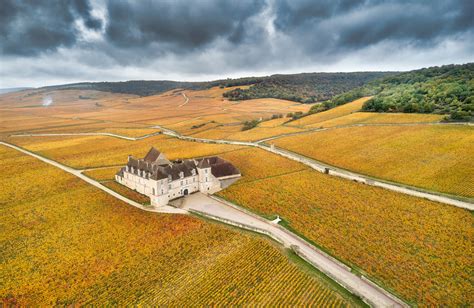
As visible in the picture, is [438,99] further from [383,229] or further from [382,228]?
[383,229]

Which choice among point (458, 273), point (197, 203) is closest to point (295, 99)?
point (197, 203)

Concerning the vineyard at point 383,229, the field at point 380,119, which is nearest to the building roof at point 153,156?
the vineyard at point 383,229

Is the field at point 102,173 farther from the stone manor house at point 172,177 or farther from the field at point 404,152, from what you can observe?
the field at point 404,152

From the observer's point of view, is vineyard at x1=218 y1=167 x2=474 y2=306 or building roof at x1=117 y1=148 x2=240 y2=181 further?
building roof at x1=117 y1=148 x2=240 y2=181

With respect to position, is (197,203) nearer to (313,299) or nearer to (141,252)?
(141,252)

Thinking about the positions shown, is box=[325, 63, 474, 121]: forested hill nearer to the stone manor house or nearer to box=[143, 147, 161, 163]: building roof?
the stone manor house

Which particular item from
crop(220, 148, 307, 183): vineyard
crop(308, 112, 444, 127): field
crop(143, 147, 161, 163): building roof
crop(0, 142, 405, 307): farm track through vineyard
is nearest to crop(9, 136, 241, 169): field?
crop(220, 148, 307, 183): vineyard

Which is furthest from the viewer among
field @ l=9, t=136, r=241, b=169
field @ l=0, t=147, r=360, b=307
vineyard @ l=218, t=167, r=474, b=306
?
field @ l=9, t=136, r=241, b=169
